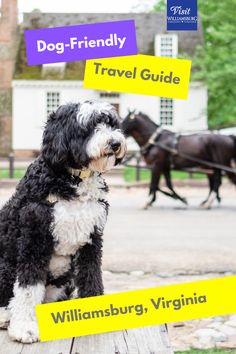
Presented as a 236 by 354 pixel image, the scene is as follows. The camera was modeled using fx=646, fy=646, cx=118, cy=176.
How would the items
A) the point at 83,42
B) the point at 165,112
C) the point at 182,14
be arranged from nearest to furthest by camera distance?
1. the point at 83,42
2. the point at 182,14
3. the point at 165,112

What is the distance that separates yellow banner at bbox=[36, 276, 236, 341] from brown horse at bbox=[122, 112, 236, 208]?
437 inches

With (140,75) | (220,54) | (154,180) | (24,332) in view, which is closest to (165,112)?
(220,54)

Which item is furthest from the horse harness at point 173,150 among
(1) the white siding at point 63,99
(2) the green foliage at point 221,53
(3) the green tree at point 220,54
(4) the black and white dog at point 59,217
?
(1) the white siding at point 63,99

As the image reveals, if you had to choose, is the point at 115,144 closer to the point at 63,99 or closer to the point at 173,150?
the point at 173,150

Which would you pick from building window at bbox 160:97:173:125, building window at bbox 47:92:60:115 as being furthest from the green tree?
building window at bbox 47:92:60:115

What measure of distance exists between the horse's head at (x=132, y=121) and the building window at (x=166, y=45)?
43.2 ft

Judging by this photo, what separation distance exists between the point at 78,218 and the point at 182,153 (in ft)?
37.0

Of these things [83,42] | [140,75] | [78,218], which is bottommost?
[78,218]

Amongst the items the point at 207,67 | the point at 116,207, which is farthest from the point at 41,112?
the point at 116,207

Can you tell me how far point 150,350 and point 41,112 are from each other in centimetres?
2606

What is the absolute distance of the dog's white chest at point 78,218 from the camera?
2.59 metres

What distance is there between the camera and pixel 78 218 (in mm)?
2600

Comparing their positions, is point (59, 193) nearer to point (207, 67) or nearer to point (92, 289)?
point (92, 289)

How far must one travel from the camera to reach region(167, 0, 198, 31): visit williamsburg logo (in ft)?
7.58
